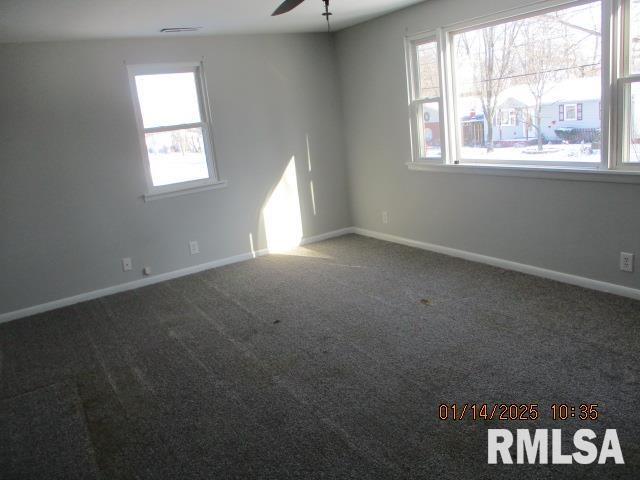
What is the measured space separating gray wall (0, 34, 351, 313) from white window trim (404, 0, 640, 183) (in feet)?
4.50

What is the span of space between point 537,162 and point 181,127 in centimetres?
330

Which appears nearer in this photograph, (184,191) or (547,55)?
(547,55)

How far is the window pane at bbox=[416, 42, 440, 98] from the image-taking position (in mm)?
4926

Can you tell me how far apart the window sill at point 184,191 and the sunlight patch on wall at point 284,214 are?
1.98 feet

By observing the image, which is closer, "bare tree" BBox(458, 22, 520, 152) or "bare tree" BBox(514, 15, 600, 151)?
"bare tree" BBox(514, 15, 600, 151)

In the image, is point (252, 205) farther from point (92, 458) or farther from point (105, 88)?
point (92, 458)

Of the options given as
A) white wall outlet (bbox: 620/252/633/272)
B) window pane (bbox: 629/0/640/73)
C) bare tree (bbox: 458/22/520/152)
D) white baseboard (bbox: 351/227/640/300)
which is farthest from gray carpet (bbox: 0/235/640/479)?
window pane (bbox: 629/0/640/73)

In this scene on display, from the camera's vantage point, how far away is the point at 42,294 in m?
4.81

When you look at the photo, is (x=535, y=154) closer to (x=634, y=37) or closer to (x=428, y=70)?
(x=634, y=37)

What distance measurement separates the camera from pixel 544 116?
414 centimetres

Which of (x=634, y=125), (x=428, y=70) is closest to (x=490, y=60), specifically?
(x=428, y=70)

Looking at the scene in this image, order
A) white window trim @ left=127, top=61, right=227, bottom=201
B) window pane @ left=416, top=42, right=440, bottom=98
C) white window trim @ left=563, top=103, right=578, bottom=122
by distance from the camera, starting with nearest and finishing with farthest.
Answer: white window trim @ left=563, top=103, right=578, bottom=122 < window pane @ left=416, top=42, right=440, bottom=98 < white window trim @ left=127, top=61, right=227, bottom=201

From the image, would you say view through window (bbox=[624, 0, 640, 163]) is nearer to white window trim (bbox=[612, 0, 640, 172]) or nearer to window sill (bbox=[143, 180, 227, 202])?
white window trim (bbox=[612, 0, 640, 172])

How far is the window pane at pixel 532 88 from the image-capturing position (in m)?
3.79
